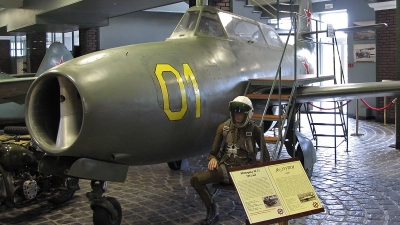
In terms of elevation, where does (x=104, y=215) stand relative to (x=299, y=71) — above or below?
below

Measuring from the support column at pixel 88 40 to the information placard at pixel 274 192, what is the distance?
52.3ft

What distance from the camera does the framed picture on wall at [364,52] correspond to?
15.8m

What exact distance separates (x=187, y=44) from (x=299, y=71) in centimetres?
369

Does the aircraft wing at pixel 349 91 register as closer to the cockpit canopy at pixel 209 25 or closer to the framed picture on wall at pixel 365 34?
the cockpit canopy at pixel 209 25

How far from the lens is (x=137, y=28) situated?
800 inches

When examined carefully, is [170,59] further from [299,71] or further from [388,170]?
[388,170]

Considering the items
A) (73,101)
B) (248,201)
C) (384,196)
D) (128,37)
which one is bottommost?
(384,196)

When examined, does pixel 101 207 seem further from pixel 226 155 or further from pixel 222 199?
pixel 222 199

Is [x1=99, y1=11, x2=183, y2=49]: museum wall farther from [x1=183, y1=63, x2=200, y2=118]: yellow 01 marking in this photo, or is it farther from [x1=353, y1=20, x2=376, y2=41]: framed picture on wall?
[x1=183, y1=63, x2=200, y2=118]: yellow 01 marking

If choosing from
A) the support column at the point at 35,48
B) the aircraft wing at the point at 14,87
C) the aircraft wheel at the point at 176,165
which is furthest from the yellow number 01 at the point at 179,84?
the support column at the point at 35,48

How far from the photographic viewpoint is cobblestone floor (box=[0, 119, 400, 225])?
5589mm

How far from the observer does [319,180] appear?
745 cm

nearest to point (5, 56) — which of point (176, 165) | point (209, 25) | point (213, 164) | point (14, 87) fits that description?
point (14, 87)

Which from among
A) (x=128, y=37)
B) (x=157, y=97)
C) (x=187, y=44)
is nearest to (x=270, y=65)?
(x=187, y=44)
